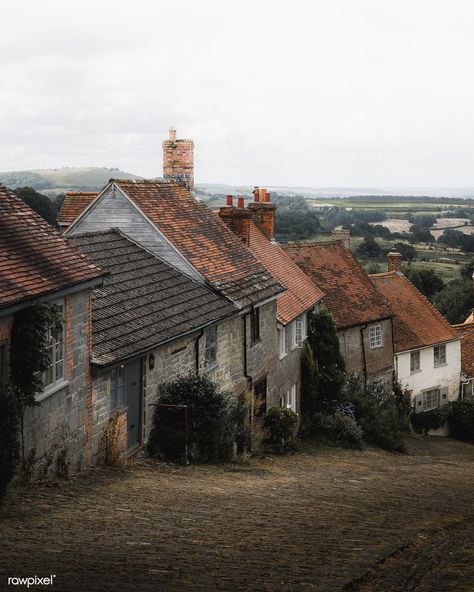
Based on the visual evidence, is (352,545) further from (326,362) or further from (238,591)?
(326,362)

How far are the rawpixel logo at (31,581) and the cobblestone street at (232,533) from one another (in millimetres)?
104

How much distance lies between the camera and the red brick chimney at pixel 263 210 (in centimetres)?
3127

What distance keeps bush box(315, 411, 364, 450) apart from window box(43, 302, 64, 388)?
49.2 ft

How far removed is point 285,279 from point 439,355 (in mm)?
16090

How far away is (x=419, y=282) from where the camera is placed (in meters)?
83.9

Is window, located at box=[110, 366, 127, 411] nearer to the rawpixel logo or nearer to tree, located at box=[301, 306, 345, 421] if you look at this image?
the rawpixel logo

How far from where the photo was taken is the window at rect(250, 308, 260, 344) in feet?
76.2

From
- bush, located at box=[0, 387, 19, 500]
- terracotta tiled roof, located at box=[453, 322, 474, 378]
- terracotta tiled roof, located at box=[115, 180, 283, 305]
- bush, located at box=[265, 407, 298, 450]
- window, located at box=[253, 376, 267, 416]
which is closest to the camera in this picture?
bush, located at box=[0, 387, 19, 500]

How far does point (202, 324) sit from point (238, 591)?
11155 mm

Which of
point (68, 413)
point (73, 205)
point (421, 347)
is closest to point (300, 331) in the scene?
point (73, 205)

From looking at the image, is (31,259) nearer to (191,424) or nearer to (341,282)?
(191,424)

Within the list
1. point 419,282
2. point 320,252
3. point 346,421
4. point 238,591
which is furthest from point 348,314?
point 419,282

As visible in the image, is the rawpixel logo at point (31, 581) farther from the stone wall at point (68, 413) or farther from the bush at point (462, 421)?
the bush at point (462, 421)

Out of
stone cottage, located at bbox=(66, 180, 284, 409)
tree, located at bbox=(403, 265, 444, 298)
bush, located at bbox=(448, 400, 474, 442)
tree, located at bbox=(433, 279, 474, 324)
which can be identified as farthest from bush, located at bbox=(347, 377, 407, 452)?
tree, located at bbox=(403, 265, 444, 298)
